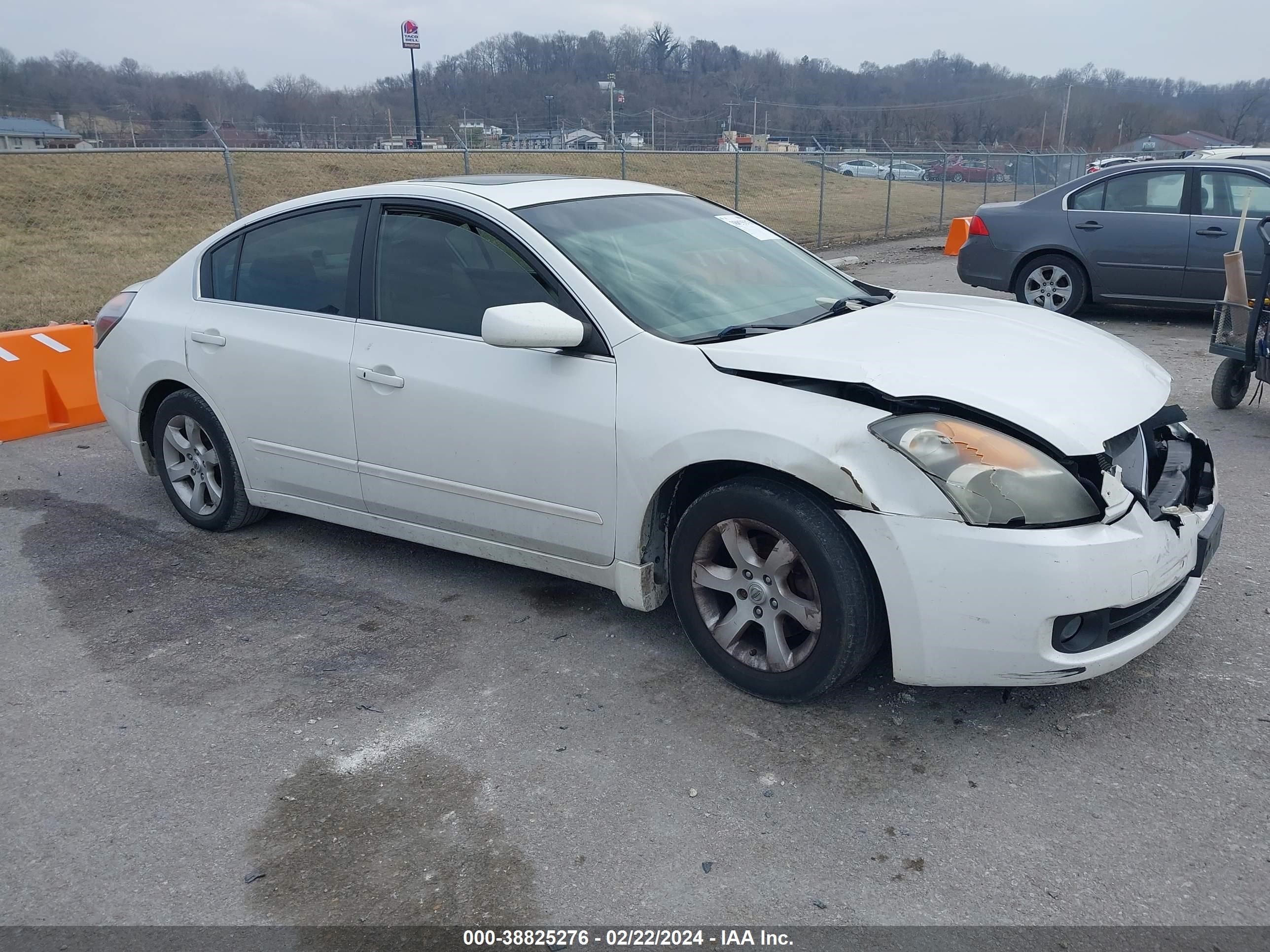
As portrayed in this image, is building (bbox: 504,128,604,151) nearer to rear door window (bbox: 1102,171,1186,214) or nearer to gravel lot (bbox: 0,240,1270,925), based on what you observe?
rear door window (bbox: 1102,171,1186,214)

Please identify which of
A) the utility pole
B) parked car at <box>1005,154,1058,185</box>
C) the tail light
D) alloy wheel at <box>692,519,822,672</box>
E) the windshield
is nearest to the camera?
alloy wheel at <box>692,519,822,672</box>

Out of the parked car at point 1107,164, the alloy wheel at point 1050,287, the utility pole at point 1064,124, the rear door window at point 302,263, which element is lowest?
the alloy wheel at point 1050,287

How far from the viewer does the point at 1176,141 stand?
62.2 metres

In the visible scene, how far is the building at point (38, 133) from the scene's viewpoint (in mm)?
24016

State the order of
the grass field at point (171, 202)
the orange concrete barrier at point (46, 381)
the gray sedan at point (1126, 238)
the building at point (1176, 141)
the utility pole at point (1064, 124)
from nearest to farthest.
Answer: the orange concrete barrier at point (46, 381), the gray sedan at point (1126, 238), the grass field at point (171, 202), the building at point (1176, 141), the utility pole at point (1064, 124)

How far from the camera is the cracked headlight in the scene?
2883 millimetres

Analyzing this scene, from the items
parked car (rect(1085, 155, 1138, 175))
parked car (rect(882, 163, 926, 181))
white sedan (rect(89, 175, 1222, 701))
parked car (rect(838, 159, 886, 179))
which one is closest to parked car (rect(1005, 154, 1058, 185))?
parked car (rect(1085, 155, 1138, 175))

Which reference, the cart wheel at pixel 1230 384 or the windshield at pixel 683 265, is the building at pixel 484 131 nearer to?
the cart wheel at pixel 1230 384

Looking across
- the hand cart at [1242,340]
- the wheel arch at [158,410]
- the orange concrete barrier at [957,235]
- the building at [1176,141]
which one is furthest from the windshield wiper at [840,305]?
the building at [1176,141]

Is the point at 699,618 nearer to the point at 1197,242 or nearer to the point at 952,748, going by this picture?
the point at 952,748

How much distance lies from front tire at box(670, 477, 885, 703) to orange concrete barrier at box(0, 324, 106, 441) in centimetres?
523

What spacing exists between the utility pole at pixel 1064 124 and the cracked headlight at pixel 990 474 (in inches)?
2548

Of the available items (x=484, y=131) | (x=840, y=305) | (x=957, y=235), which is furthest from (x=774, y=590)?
(x=484, y=131)

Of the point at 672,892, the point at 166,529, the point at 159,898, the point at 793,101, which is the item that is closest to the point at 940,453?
the point at 672,892
